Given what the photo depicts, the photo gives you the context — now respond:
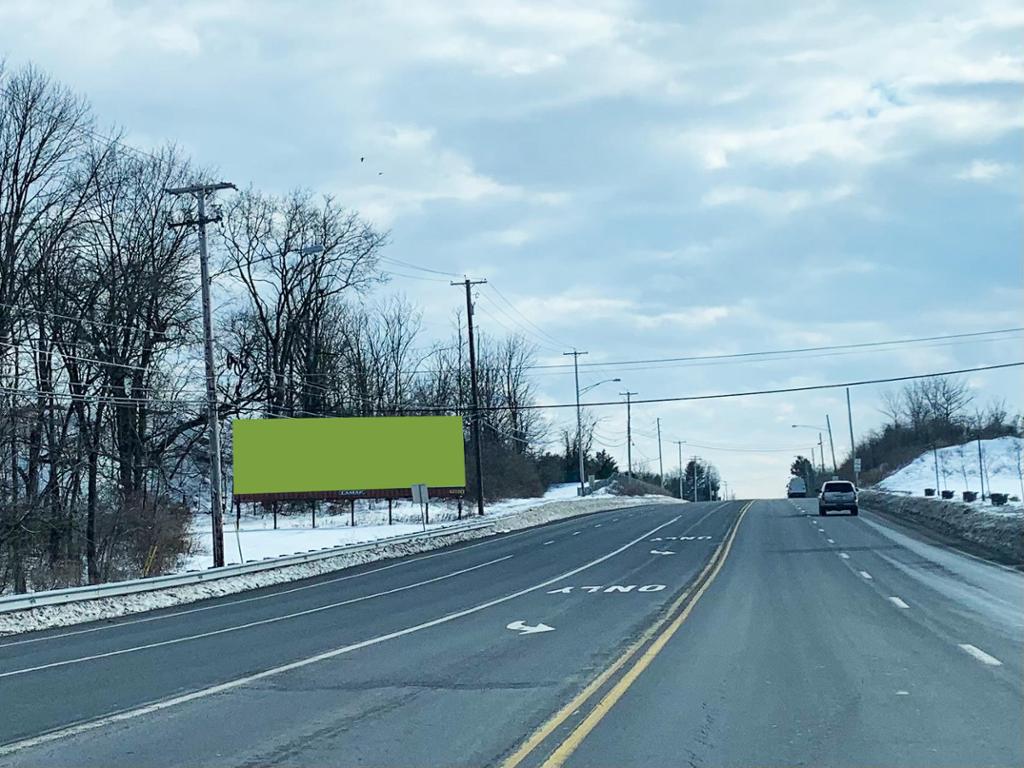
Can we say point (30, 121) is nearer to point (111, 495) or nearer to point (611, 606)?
point (111, 495)

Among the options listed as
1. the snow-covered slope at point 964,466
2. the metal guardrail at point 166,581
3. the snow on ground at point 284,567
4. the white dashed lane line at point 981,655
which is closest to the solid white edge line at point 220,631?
the snow on ground at point 284,567

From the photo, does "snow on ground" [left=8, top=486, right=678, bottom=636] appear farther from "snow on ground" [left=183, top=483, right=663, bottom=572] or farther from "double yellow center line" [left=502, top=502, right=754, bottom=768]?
"double yellow center line" [left=502, top=502, right=754, bottom=768]

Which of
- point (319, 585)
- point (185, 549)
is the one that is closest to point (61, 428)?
point (185, 549)

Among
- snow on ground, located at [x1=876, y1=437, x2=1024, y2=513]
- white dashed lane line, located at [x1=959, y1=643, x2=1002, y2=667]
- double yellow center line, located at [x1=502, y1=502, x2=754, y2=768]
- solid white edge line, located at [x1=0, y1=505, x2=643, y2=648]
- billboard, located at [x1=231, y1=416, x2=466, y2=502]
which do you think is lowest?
solid white edge line, located at [x1=0, y1=505, x2=643, y2=648]

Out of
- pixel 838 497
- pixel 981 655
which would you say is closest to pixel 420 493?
pixel 838 497

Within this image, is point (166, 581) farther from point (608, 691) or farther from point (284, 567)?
point (608, 691)

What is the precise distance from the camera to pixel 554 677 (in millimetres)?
12281

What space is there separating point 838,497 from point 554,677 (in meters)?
48.8

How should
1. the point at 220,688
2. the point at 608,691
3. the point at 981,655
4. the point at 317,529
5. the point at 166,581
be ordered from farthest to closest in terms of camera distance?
the point at 317,529 < the point at 166,581 < the point at 981,655 < the point at 220,688 < the point at 608,691

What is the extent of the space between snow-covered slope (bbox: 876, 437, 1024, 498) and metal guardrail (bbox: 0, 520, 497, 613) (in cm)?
5254

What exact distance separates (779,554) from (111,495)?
91.1 feet

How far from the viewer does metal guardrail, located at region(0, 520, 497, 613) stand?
22.1 meters

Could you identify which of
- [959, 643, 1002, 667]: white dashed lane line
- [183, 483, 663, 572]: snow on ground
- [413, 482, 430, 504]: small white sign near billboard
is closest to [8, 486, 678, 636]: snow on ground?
[183, 483, 663, 572]: snow on ground

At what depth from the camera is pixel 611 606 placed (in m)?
20.4
